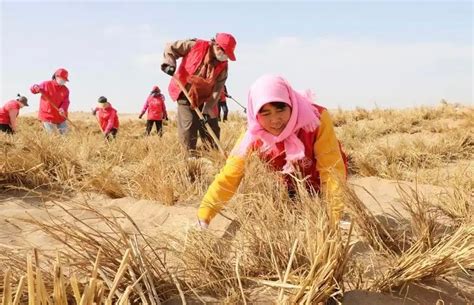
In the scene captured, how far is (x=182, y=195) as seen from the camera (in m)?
3.25

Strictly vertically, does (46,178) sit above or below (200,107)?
below

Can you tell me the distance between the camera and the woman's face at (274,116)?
8.70 feet

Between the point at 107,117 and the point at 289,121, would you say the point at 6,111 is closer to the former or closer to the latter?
the point at 107,117

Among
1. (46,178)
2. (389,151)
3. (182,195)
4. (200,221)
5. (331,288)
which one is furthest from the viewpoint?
(389,151)

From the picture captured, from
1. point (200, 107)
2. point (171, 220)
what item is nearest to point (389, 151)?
point (200, 107)

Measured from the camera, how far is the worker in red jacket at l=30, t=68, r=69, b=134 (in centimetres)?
798

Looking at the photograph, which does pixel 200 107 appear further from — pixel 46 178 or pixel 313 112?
pixel 313 112

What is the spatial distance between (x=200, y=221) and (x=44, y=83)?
669 centimetres

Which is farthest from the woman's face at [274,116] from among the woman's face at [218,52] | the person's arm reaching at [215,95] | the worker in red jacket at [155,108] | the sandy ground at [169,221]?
the worker in red jacket at [155,108]

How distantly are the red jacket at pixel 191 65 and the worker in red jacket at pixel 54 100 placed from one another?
142 inches

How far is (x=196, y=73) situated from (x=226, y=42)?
0.43 m

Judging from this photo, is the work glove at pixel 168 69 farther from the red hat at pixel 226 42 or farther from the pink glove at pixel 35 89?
the pink glove at pixel 35 89

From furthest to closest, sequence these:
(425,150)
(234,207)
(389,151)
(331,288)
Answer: (425,150) < (389,151) < (234,207) < (331,288)

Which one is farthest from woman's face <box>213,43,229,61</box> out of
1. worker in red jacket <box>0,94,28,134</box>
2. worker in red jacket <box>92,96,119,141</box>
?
worker in red jacket <box>0,94,28,134</box>
